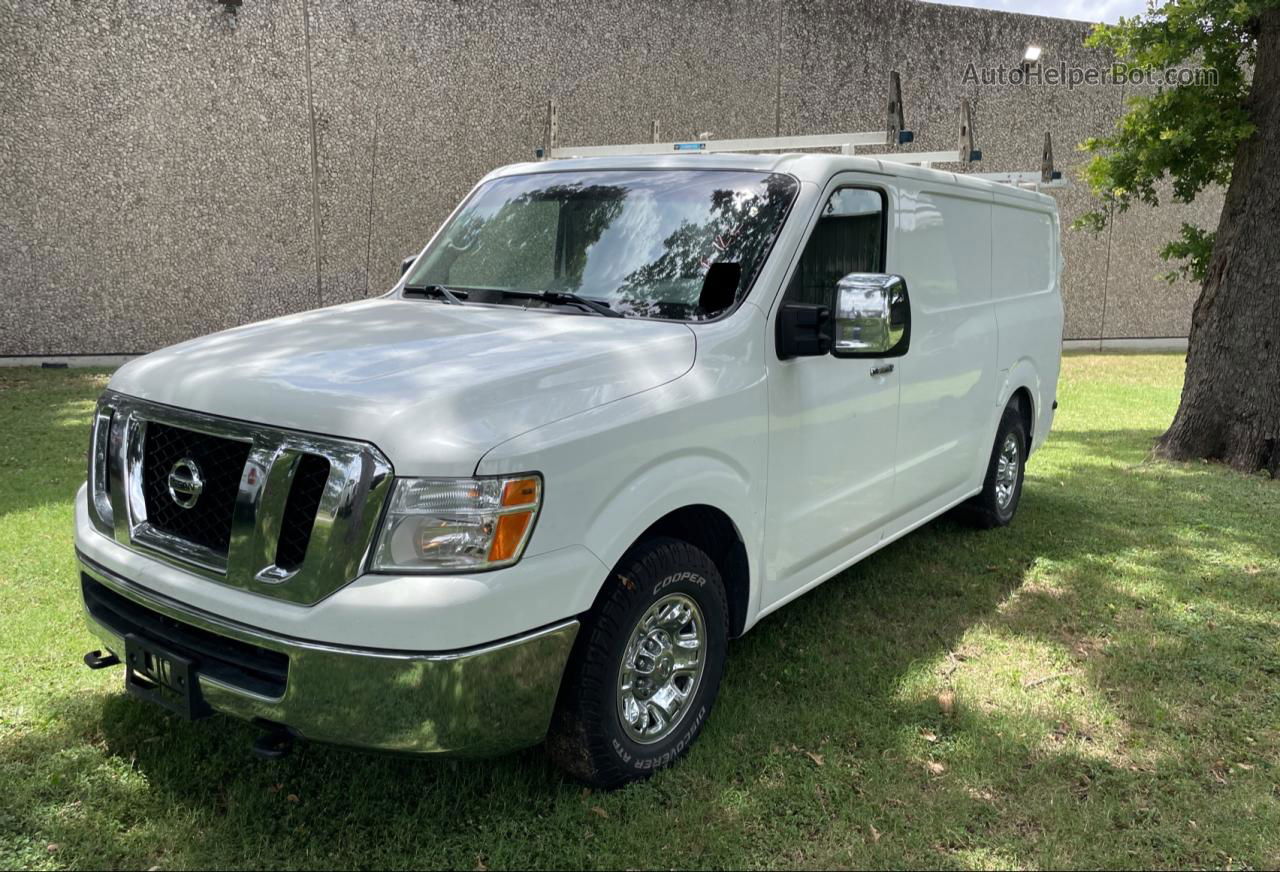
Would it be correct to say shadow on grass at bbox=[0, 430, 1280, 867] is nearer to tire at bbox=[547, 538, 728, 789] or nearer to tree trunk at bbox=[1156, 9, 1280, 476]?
tire at bbox=[547, 538, 728, 789]

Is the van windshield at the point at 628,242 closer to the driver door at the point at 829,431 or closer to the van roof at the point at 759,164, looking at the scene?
the van roof at the point at 759,164

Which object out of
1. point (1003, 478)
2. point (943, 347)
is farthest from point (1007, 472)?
point (943, 347)

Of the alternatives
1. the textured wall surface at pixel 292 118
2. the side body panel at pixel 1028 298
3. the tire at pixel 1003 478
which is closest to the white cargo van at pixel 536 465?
the side body panel at pixel 1028 298

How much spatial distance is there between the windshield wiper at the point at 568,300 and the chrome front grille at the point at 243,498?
1.29 metres

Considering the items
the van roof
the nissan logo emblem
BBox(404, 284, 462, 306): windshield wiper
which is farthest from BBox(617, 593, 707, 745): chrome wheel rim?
the van roof

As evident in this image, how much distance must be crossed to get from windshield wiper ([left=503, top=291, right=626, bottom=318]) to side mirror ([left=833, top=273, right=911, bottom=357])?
775mm

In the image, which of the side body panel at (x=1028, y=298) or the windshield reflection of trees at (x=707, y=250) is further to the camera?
the side body panel at (x=1028, y=298)


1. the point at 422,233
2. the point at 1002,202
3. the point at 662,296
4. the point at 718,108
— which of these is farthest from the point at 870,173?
the point at 718,108

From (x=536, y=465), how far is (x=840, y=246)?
1.94 metres

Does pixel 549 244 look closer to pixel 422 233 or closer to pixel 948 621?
pixel 948 621

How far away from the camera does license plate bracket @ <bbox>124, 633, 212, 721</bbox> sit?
2.79m

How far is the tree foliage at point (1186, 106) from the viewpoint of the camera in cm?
821

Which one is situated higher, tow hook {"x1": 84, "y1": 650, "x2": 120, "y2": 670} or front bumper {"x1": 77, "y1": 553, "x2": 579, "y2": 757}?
front bumper {"x1": 77, "y1": 553, "x2": 579, "y2": 757}

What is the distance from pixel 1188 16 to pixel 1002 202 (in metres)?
4.07
